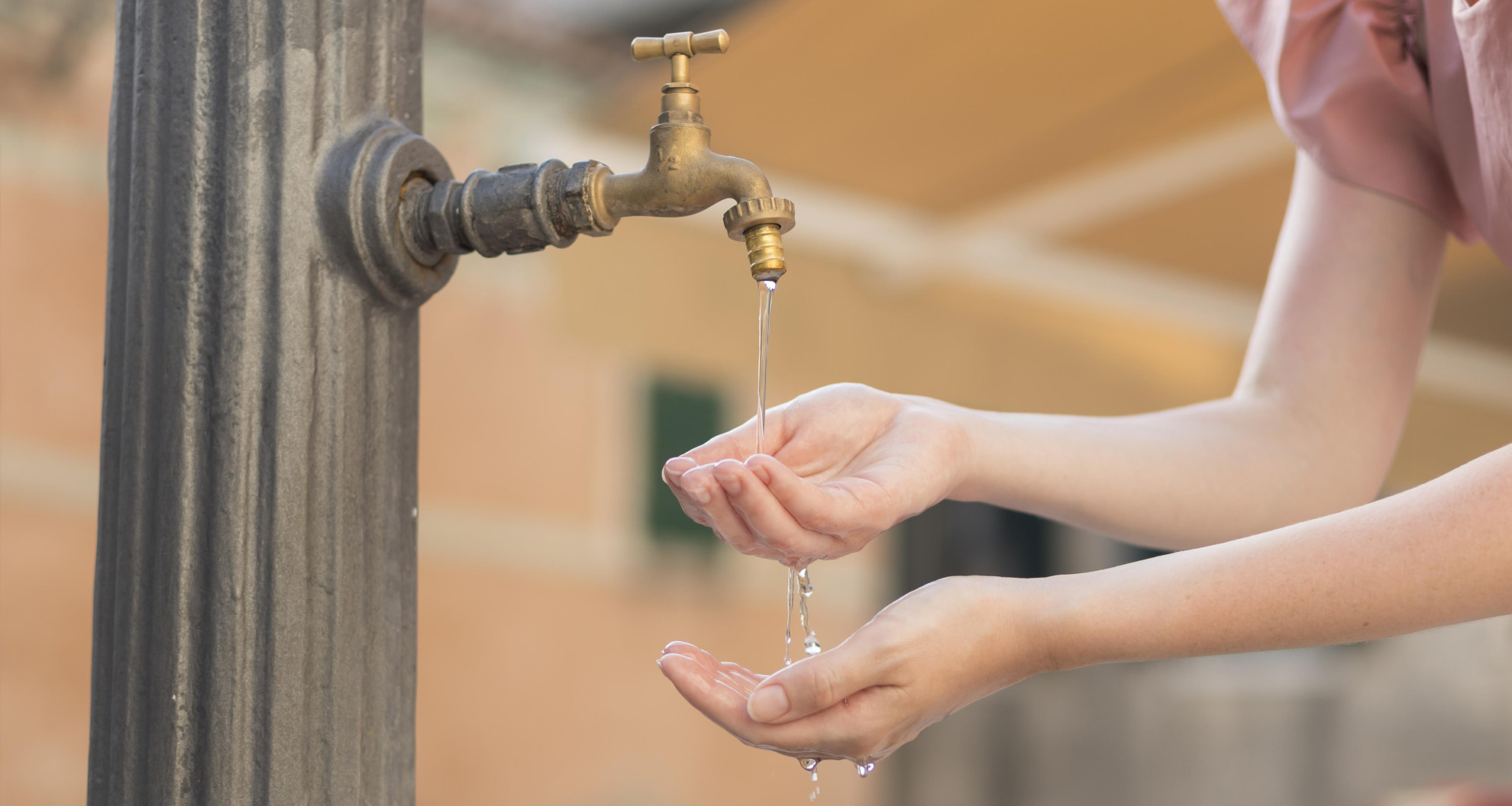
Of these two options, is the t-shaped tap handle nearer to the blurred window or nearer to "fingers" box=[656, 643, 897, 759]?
"fingers" box=[656, 643, 897, 759]

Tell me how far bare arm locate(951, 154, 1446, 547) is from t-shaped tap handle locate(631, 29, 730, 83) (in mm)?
408

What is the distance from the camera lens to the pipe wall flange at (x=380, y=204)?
0.79m

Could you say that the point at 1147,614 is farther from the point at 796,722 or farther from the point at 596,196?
the point at 596,196

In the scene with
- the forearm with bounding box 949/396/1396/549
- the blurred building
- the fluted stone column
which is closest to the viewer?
the fluted stone column

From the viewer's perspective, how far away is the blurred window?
16.9 feet

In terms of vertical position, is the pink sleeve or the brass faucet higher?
the pink sleeve

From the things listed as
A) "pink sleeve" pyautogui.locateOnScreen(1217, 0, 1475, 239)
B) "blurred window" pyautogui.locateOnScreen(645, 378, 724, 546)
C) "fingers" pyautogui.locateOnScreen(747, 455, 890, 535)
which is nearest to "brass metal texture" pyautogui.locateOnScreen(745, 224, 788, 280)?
"fingers" pyautogui.locateOnScreen(747, 455, 890, 535)

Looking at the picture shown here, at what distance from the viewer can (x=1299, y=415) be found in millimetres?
1140

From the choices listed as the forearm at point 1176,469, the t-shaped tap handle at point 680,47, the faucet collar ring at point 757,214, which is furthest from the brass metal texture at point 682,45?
the forearm at point 1176,469

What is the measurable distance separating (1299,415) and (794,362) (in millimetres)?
4236

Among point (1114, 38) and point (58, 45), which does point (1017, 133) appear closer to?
point (1114, 38)

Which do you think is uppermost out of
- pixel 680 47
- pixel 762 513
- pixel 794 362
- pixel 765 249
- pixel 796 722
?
pixel 794 362

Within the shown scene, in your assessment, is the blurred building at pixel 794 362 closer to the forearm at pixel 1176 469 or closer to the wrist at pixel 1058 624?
the forearm at pixel 1176 469

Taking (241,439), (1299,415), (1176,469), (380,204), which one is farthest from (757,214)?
(1299,415)
